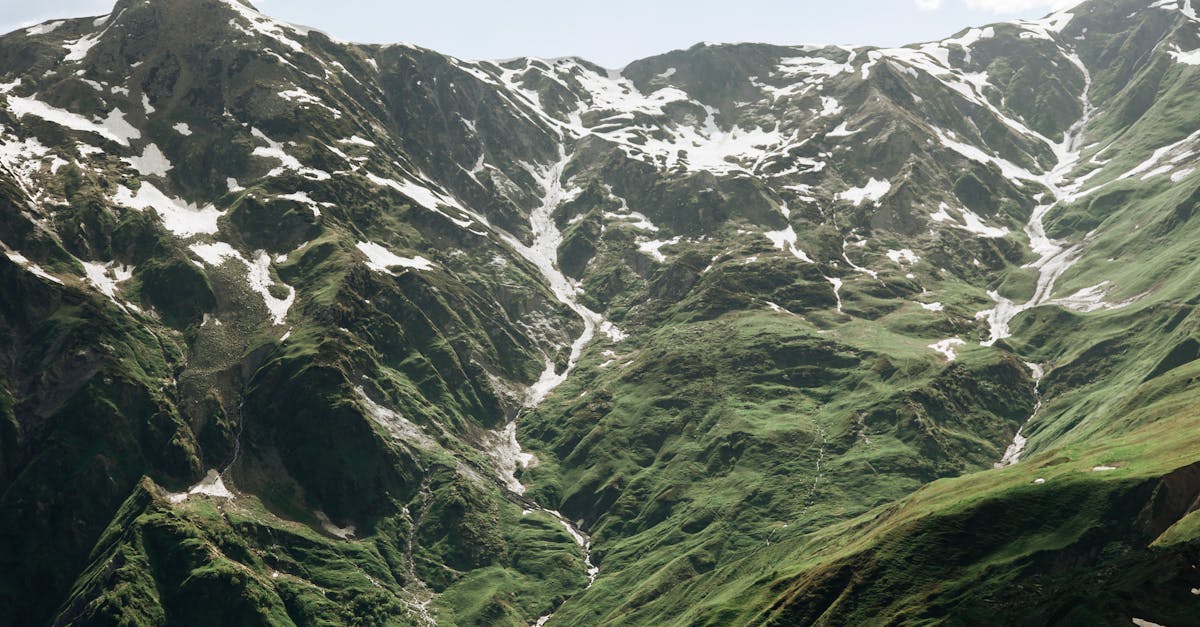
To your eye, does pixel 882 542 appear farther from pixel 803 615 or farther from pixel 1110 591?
pixel 1110 591

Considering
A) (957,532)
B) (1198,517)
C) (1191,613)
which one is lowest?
(1191,613)

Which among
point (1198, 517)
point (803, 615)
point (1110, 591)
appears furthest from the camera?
point (803, 615)

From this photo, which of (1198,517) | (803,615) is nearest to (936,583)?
(803,615)

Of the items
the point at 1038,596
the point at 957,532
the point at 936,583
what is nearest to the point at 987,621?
the point at 1038,596

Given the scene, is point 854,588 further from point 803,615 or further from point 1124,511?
point 1124,511

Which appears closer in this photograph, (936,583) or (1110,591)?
(1110,591)

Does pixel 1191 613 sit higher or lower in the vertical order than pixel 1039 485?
lower

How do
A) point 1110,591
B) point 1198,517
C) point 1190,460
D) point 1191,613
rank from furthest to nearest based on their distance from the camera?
point 1190,460
point 1198,517
point 1110,591
point 1191,613

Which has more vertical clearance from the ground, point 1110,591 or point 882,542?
point 882,542

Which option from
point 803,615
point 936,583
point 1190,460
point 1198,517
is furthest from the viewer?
point 803,615
